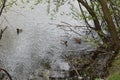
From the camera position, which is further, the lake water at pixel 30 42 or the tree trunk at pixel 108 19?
the lake water at pixel 30 42

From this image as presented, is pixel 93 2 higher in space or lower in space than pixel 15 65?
higher

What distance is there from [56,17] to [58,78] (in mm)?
5424

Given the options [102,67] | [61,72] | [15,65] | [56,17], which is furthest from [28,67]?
[56,17]

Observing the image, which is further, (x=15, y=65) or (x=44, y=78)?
(x=15, y=65)

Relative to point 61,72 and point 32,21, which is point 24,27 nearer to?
point 32,21

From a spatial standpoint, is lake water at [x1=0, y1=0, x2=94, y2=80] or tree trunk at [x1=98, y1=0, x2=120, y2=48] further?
lake water at [x1=0, y1=0, x2=94, y2=80]

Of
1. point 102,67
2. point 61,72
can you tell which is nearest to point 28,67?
point 61,72

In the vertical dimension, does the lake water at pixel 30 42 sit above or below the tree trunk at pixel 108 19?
below

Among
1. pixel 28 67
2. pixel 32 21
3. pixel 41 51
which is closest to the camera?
pixel 28 67

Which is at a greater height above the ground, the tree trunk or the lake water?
the tree trunk

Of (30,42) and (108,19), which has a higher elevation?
(108,19)

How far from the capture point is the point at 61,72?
9.88 metres

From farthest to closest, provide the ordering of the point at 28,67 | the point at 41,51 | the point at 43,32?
the point at 43,32
the point at 41,51
the point at 28,67

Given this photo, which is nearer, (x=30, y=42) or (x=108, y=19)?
(x=108, y=19)
